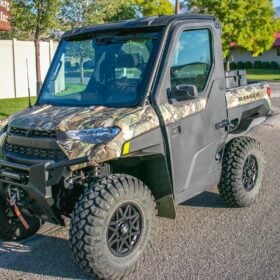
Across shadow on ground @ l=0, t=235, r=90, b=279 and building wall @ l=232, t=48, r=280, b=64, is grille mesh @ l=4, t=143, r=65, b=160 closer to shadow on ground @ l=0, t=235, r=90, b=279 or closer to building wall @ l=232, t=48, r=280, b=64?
shadow on ground @ l=0, t=235, r=90, b=279

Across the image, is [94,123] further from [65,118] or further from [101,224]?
[101,224]

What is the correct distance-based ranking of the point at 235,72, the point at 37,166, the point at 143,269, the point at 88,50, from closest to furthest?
1. the point at 37,166
2. the point at 143,269
3. the point at 88,50
4. the point at 235,72

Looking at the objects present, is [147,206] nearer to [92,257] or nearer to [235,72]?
[92,257]

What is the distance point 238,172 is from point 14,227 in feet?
8.25

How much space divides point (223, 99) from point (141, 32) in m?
1.21

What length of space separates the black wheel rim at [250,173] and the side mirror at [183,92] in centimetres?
164

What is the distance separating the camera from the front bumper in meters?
3.95

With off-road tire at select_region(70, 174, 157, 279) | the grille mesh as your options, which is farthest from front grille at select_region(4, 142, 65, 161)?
off-road tire at select_region(70, 174, 157, 279)

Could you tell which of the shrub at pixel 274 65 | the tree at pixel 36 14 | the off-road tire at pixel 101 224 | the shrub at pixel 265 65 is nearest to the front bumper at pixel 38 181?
the off-road tire at pixel 101 224

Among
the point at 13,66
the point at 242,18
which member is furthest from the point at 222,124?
the point at 242,18

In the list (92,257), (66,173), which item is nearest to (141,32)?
(66,173)

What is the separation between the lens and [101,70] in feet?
16.5

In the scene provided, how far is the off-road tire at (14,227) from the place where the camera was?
493 centimetres

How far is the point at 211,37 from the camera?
5.27m
